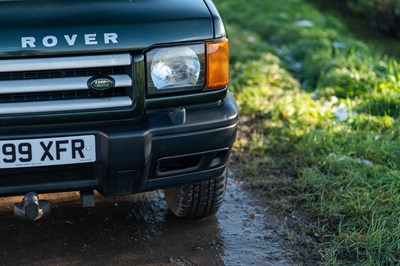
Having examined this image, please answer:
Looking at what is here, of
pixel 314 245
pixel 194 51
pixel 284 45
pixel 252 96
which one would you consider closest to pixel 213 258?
pixel 314 245

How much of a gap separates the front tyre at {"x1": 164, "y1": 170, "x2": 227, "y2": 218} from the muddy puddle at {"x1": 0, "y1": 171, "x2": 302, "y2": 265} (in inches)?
3.5

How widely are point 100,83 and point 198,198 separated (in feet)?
3.08

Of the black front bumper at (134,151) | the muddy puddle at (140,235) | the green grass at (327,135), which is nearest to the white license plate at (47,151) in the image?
the black front bumper at (134,151)

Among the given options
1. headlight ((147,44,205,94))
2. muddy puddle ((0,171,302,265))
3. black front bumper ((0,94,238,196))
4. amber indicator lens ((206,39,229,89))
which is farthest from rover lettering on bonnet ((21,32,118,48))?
muddy puddle ((0,171,302,265))

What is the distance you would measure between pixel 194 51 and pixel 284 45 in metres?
4.76

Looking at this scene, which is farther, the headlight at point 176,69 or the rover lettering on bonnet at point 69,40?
the headlight at point 176,69

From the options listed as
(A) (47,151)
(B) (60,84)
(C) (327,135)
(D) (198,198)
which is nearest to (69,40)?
(B) (60,84)

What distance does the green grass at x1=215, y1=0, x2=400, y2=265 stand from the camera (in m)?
3.67

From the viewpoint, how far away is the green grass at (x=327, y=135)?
367cm

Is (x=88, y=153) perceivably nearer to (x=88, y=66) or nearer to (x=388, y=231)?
(x=88, y=66)

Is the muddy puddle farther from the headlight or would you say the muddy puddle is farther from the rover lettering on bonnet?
the rover lettering on bonnet

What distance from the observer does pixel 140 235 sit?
11.9 ft

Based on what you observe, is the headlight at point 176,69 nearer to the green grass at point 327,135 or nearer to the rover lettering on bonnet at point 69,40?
the rover lettering on bonnet at point 69,40

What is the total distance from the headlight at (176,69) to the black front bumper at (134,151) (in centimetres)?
11
